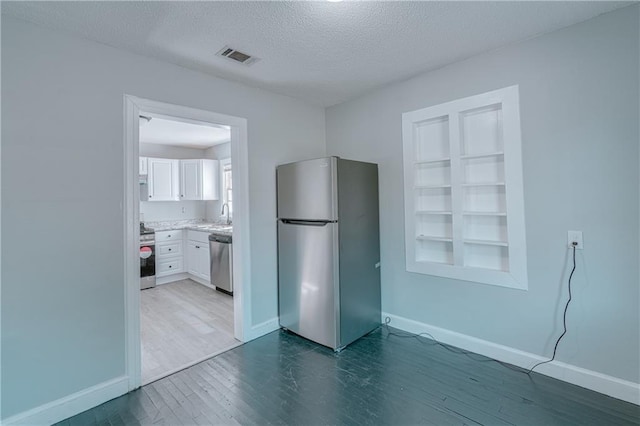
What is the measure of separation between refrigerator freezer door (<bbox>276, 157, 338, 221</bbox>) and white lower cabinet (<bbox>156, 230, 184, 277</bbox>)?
114 inches

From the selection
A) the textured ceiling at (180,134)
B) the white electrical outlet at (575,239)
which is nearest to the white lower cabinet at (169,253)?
the textured ceiling at (180,134)

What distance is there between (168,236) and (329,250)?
3.58 m

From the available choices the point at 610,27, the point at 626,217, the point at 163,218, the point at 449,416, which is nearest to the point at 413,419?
the point at 449,416

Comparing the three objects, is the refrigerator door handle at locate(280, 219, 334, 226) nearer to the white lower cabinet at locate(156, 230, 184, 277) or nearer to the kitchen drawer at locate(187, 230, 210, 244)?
the kitchen drawer at locate(187, 230, 210, 244)

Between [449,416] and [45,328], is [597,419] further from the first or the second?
[45,328]

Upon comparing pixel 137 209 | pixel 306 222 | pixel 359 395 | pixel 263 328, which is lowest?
pixel 359 395

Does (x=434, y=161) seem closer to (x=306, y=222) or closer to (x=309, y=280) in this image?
(x=306, y=222)

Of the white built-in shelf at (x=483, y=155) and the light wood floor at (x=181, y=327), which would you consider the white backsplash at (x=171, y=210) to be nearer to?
the light wood floor at (x=181, y=327)

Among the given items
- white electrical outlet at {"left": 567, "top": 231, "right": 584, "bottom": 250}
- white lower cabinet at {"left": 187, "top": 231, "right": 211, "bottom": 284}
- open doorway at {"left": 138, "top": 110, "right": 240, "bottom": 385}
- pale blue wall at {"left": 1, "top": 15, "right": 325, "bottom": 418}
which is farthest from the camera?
white lower cabinet at {"left": 187, "top": 231, "right": 211, "bottom": 284}

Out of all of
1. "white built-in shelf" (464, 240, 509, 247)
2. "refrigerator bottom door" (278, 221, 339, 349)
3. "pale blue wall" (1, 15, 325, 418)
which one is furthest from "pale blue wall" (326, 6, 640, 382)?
"pale blue wall" (1, 15, 325, 418)

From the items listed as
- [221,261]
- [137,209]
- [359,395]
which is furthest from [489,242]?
[221,261]

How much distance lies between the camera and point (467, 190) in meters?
2.61

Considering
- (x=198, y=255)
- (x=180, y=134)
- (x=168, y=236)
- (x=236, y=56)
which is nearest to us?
(x=236, y=56)

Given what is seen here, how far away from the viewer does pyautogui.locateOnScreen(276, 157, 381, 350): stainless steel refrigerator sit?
2605mm
